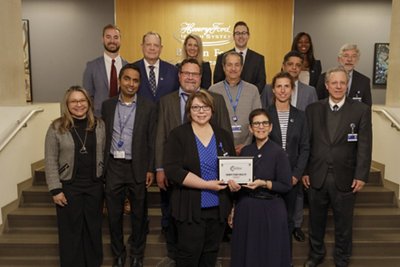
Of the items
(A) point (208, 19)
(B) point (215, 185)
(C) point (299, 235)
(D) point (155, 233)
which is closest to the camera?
(B) point (215, 185)

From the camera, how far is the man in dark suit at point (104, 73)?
3.62m

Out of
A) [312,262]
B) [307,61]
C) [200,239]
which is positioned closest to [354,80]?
[307,61]

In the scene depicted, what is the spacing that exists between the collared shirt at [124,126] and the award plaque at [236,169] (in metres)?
0.90

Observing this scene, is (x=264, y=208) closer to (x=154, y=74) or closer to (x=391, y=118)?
(x=154, y=74)

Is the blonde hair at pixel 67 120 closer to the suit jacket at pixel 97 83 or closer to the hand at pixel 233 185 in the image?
the suit jacket at pixel 97 83

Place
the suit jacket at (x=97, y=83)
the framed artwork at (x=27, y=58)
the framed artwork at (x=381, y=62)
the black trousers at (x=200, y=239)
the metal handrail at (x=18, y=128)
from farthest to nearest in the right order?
the framed artwork at (x=381, y=62) < the framed artwork at (x=27, y=58) < the metal handrail at (x=18, y=128) < the suit jacket at (x=97, y=83) < the black trousers at (x=200, y=239)

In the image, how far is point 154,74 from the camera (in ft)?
11.6

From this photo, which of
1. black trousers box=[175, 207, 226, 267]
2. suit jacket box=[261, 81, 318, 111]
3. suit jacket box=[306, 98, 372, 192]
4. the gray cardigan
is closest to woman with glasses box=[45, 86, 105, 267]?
the gray cardigan

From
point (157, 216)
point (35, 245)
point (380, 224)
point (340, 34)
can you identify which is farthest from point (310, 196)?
point (340, 34)

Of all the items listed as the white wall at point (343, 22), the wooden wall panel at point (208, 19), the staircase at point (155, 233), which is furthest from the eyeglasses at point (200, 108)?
the white wall at point (343, 22)

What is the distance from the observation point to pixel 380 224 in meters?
4.11

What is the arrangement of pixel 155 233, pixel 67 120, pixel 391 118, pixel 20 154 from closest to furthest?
1. pixel 67 120
2. pixel 155 233
3. pixel 391 118
4. pixel 20 154

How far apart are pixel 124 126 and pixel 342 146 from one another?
5.96 ft

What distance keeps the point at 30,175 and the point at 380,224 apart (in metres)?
4.09
